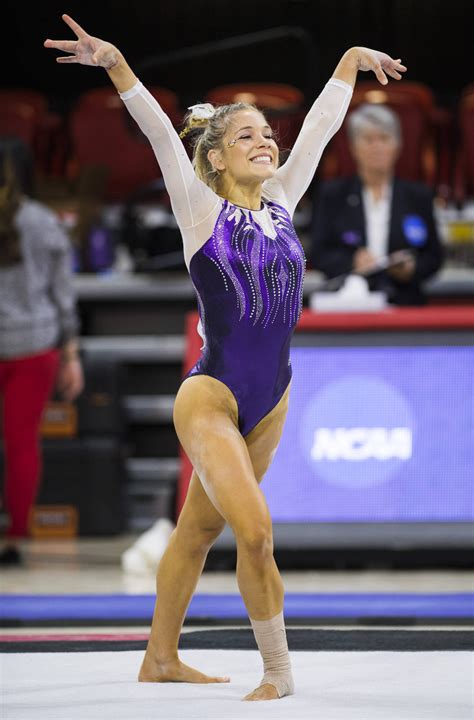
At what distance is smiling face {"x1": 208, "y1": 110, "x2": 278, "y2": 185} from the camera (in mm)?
3199

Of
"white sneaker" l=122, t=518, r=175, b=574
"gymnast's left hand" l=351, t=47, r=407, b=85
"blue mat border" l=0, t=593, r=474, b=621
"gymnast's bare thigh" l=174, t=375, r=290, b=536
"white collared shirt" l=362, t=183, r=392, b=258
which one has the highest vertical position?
"gymnast's left hand" l=351, t=47, r=407, b=85

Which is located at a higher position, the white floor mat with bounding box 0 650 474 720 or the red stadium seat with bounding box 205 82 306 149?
the red stadium seat with bounding box 205 82 306 149

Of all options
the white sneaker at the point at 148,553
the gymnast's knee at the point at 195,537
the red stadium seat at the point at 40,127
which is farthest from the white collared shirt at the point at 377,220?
the red stadium seat at the point at 40,127

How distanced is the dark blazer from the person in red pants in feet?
3.74

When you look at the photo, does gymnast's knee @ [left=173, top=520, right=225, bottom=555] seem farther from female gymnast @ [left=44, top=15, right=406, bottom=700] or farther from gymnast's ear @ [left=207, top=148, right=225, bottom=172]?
gymnast's ear @ [left=207, top=148, right=225, bottom=172]

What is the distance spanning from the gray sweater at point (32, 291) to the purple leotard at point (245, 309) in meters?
2.63

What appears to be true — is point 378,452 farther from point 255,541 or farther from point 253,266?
point 255,541

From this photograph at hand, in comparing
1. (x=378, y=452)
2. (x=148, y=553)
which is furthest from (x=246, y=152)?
(x=148, y=553)

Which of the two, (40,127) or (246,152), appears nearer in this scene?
(246,152)

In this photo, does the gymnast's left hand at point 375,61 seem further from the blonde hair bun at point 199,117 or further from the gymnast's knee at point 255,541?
the gymnast's knee at point 255,541

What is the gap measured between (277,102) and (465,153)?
1.20 metres

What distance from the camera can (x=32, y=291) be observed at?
5.71m

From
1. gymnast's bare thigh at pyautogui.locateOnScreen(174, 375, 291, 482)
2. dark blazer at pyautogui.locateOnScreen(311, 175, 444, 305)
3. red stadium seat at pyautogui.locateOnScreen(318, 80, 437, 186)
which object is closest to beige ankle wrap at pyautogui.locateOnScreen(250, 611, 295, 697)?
gymnast's bare thigh at pyautogui.locateOnScreen(174, 375, 291, 482)

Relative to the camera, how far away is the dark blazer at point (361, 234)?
587 cm
